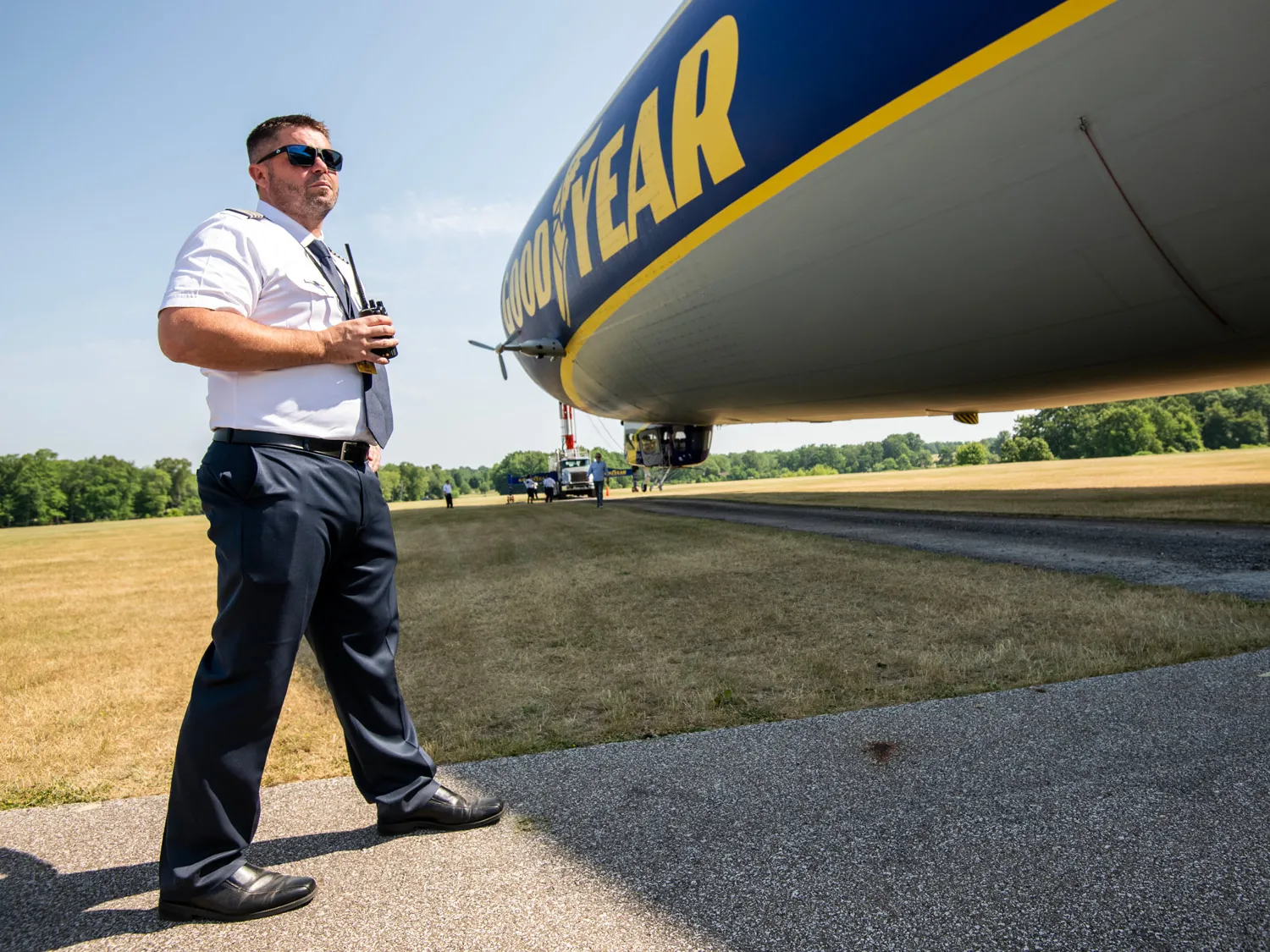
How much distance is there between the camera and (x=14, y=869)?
200 centimetres

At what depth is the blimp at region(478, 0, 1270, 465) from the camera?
189 inches

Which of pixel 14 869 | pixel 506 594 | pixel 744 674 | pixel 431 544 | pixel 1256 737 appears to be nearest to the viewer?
pixel 14 869

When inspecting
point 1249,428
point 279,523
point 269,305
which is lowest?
point 1249,428

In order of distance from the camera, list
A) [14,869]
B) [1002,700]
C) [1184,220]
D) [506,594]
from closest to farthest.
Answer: [14,869]
[1002,700]
[1184,220]
[506,594]

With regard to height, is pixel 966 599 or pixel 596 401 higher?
pixel 596 401

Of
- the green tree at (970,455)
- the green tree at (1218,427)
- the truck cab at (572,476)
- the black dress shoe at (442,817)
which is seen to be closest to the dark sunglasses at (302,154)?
the black dress shoe at (442,817)

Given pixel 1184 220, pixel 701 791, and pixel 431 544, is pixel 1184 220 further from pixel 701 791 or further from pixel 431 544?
pixel 431 544

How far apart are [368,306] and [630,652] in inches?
112

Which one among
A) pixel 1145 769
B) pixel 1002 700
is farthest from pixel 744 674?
pixel 1145 769

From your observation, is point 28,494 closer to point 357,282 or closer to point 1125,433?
point 357,282

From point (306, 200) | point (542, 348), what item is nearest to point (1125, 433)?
point (542, 348)

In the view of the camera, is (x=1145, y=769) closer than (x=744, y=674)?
Yes

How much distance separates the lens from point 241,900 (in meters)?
1.76

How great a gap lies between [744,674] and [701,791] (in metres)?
1.46
